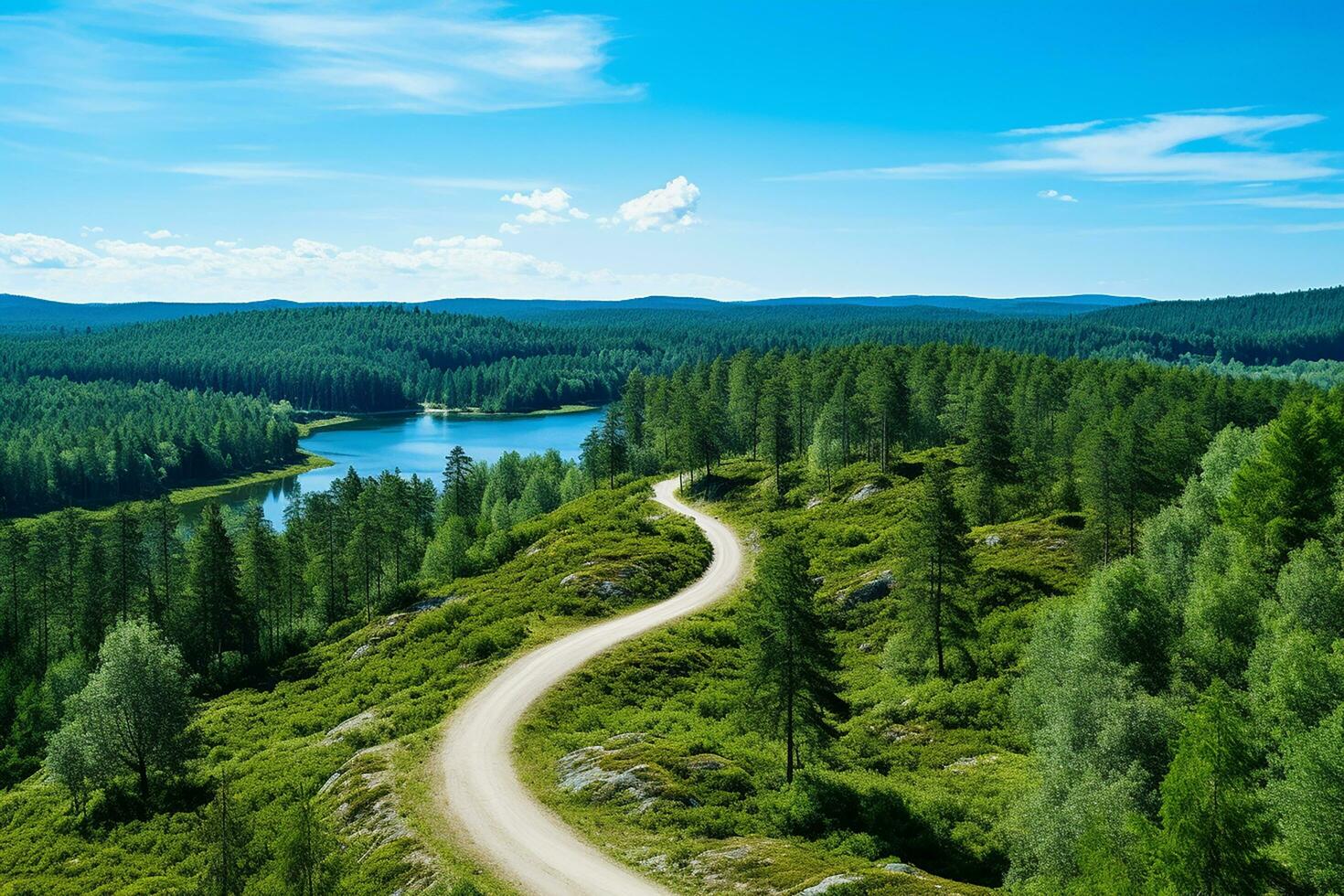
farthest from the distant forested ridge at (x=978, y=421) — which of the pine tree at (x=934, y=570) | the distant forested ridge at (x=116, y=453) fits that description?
the distant forested ridge at (x=116, y=453)

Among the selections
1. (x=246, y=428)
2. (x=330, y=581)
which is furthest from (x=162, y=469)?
(x=330, y=581)

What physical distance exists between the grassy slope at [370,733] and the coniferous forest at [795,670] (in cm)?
31

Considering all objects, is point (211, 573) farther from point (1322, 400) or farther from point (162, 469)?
point (162, 469)

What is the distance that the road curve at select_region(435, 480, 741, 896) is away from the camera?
2656 centimetres

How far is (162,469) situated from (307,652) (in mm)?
127444

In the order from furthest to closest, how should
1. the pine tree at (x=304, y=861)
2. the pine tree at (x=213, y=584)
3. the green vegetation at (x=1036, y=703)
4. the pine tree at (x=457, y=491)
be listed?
the pine tree at (x=457, y=491)
the pine tree at (x=213, y=584)
the green vegetation at (x=1036, y=703)
the pine tree at (x=304, y=861)

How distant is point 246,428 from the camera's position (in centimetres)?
19100

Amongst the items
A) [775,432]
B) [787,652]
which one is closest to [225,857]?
[787,652]

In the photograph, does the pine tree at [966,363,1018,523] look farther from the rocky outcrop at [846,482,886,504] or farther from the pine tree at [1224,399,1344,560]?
the pine tree at [1224,399,1344,560]

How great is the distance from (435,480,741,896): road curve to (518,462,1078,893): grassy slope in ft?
2.94

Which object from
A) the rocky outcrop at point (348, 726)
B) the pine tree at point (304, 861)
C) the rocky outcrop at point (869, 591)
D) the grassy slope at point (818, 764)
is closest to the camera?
the pine tree at point (304, 861)

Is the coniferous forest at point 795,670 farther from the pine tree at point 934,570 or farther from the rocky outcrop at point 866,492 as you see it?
the rocky outcrop at point 866,492

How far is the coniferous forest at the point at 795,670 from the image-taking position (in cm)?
2602

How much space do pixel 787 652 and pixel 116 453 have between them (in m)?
174
